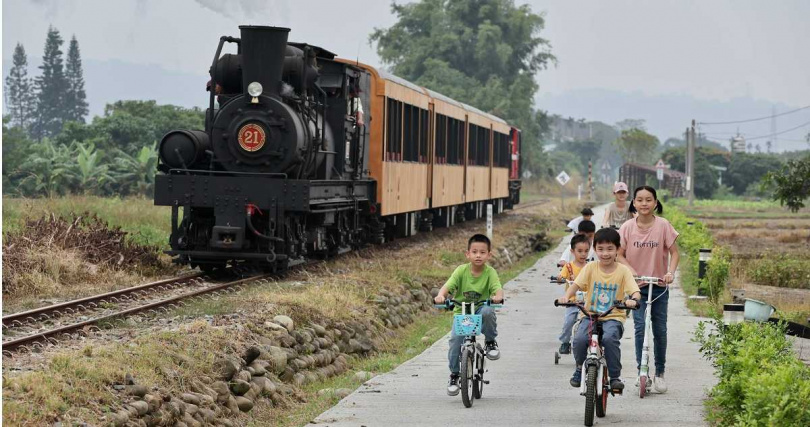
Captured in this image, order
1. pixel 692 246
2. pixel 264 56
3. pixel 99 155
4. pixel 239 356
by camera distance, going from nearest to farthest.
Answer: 1. pixel 239 356
2. pixel 264 56
3. pixel 692 246
4. pixel 99 155

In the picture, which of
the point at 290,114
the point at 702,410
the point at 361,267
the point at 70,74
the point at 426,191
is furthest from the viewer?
the point at 70,74

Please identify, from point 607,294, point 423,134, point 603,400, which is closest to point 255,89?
point 607,294

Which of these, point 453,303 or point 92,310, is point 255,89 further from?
point 453,303

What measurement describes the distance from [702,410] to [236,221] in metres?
10.1

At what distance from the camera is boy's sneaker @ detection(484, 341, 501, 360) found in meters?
10.0

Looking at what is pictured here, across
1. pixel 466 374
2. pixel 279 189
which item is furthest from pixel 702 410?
pixel 279 189

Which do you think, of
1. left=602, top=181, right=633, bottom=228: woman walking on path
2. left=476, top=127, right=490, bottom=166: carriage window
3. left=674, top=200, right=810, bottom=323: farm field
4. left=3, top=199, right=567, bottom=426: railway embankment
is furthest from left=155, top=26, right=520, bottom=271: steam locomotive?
left=476, top=127, right=490, bottom=166: carriage window

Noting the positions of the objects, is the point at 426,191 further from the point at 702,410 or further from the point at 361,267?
the point at 702,410

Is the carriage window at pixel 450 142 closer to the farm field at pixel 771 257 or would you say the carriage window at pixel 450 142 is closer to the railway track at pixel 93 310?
the farm field at pixel 771 257

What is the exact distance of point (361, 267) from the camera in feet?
68.0

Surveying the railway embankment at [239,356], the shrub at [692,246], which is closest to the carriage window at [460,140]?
the shrub at [692,246]

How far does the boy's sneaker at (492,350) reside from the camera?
10008mm

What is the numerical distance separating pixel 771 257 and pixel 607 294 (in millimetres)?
20028

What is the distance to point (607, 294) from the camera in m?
9.30
